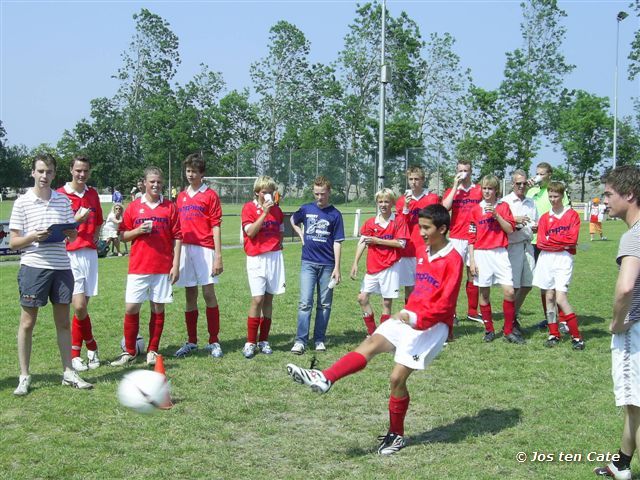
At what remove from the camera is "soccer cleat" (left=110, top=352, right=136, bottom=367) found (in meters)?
7.27

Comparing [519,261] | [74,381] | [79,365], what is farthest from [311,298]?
[519,261]

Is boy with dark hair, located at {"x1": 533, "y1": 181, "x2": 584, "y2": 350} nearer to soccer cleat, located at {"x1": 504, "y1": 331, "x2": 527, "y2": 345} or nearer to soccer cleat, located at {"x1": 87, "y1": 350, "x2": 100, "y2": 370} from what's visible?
soccer cleat, located at {"x1": 504, "y1": 331, "x2": 527, "y2": 345}

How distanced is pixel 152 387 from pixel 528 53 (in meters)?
51.9

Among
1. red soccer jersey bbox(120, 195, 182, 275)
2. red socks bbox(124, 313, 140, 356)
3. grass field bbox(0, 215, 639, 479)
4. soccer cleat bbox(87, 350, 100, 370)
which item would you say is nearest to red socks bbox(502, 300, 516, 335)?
grass field bbox(0, 215, 639, 479)

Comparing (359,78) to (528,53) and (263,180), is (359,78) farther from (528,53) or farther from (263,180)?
(263,180)

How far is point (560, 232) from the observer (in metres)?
8.50

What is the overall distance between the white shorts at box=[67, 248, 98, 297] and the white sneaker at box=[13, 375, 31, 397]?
47.7 inches

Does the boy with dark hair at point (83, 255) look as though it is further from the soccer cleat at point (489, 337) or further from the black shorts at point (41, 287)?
the soccer cleat at point (489, 337)

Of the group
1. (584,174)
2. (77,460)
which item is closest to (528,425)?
(77,460)

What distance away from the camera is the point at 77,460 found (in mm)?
4660

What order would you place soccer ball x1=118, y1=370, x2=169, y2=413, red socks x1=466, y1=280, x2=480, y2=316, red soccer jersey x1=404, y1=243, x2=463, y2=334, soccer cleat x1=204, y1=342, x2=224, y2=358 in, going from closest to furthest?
red soccer jersey x1=404, y1=243, x2=463, y2=334 < soccer ball x1=118, y1=370, x2=169, y2=413 < soccer cleat x1=204, y1=342, x2=224, y2=358 < red socks x1=466, y1=280, x2=480, y2=316

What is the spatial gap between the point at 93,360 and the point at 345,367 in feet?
12.3

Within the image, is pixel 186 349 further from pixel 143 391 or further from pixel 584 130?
pixel 584 130

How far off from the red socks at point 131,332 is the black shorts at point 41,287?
3.66 feet
